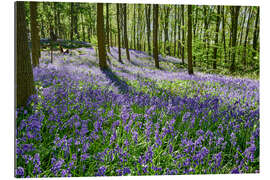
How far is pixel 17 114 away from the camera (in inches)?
104

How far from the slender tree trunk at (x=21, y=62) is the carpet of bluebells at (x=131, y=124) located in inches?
5.3

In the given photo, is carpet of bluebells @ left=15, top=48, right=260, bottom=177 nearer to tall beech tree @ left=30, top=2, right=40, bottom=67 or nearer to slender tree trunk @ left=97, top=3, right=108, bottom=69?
tall beech tree @ left=30, top=2, right=40, bottom=67

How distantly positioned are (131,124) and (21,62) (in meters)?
1.71

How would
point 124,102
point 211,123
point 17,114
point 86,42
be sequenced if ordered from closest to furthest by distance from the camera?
point 17,114 < point 211,123 < point 124,102 < point 86,42

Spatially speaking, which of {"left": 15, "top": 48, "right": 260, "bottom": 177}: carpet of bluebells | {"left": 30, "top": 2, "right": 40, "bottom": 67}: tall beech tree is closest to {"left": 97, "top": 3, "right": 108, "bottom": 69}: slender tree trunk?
{"left": 15, "top": 48, "right": 260, "bottom": 177}: carpet of bluebells

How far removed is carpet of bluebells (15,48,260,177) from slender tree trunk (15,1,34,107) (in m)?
0.14

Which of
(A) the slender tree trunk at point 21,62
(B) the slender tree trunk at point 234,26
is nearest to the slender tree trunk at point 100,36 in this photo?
(A) the slender tree trunk at point 21,62

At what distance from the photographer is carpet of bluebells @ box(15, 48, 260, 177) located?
87.5 inches

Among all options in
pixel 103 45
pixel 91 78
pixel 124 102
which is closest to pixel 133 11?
pixel 103 45

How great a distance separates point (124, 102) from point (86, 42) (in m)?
2.54

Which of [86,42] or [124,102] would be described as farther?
[86,42]
